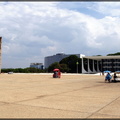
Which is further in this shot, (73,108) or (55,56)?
(55,56)

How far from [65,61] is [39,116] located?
→ 115 meters

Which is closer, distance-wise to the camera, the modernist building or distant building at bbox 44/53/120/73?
distant building at bbox 44/53/120/73

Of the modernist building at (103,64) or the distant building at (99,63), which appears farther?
the modernist building at (103,64)

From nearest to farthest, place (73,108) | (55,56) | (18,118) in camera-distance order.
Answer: (18,118) → (73,108) → (55,56)

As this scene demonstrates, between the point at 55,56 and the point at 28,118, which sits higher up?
the point at 55,56

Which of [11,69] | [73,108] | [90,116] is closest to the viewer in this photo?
[90,116]

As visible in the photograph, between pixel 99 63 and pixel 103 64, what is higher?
pixel 99 63

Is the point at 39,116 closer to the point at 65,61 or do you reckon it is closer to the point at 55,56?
the point at 65,61

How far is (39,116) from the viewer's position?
669 cm

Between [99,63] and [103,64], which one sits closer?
[103,64]

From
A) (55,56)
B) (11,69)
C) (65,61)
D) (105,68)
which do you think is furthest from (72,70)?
(55,56)

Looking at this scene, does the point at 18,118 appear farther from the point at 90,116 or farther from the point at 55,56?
the point at 55,56

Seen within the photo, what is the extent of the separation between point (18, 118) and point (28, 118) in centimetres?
Result: 29

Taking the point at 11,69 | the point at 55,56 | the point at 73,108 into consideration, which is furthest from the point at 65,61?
the point at 73,108
